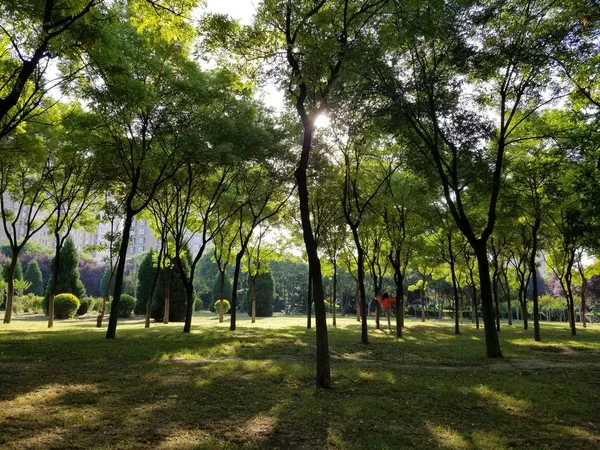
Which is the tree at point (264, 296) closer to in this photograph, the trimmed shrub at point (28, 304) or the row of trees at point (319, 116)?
the trimmed shrub at point (28, 304)

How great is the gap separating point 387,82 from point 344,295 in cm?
6576

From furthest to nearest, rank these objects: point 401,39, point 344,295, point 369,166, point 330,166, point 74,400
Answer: point 344,295 → point 369,166 → point 330,166 → point 401,39 → point 74,400

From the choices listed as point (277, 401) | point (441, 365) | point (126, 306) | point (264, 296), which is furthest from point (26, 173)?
point (264, 296)

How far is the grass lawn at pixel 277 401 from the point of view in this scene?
5.88 m

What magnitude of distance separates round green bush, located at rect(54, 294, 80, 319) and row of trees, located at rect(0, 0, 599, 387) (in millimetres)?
8717

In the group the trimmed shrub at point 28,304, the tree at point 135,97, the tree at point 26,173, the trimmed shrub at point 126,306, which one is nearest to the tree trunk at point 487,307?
the tree at point 135,97

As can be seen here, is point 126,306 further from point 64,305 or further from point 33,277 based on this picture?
point 33,277

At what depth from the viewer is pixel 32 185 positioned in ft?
74.9

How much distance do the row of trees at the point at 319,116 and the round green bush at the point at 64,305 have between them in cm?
872

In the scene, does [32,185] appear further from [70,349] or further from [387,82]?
[387,82]

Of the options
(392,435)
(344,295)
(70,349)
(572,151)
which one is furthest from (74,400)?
(344,295)

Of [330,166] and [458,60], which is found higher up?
[458,60]

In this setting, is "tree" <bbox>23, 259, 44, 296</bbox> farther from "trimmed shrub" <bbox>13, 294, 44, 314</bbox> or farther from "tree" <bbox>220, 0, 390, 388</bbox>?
"tree" <bbox>220, 0, 390, 388</bbox>

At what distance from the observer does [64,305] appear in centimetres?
3222
